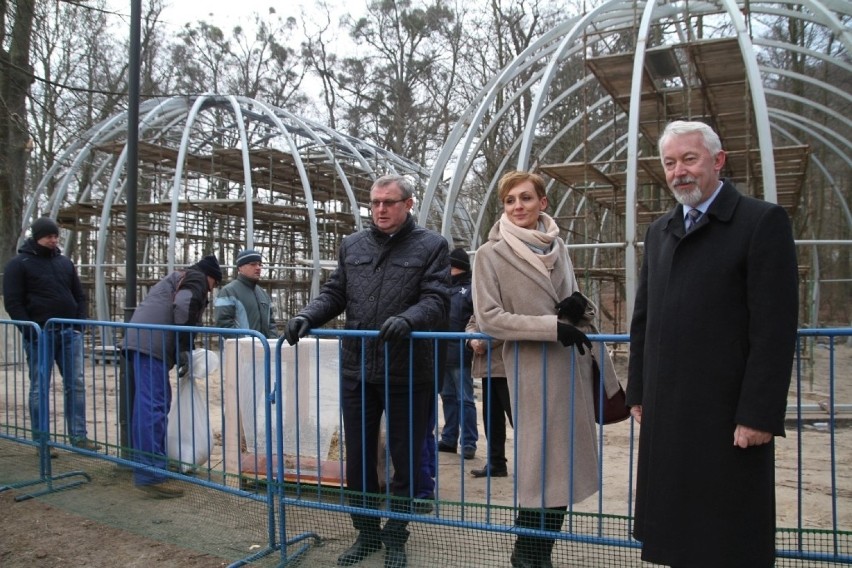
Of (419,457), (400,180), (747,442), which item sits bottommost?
(419,457)

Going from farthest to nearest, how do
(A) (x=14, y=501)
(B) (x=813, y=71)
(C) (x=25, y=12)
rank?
(B) (x=813, y=71) → (C) (x=25, y=12) → (A) (x=14, y=501)

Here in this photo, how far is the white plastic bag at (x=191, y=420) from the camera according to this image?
16.4 ft

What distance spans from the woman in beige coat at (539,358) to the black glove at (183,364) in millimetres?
2578

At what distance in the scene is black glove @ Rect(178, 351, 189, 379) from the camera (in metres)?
5.02

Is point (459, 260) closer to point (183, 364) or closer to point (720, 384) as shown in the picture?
point (183, 364)

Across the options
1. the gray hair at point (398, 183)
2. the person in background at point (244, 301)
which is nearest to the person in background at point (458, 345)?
the person in background at point (244, 301)

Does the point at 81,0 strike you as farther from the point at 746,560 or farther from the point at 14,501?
the point at 746,560

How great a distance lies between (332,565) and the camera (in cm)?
373

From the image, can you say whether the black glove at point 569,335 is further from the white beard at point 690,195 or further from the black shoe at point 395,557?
the black shoe at point 395,557

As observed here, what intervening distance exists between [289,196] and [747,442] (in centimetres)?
1926

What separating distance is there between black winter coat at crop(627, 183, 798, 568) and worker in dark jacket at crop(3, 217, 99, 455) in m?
4.75

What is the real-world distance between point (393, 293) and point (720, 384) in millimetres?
1787

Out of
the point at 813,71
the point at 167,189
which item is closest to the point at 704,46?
the point at 813,71

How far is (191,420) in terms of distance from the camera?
5031 millimetres
